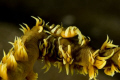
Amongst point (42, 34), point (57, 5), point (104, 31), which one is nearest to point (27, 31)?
point (42, 34)

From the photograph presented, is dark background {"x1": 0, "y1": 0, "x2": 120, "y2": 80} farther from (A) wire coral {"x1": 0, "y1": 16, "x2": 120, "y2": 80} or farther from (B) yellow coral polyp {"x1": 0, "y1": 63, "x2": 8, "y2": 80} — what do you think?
(B) yellow coral polyp {"x1": 0, "y1": 63, "x2": 8, "y2": 80}

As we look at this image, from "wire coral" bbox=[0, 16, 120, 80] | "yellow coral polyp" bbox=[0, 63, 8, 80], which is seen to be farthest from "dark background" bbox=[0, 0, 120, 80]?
"yellow coral polyp" bbox=[0, 63, 8, 80]

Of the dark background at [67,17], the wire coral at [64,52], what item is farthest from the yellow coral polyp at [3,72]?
the dark background at [67,17]

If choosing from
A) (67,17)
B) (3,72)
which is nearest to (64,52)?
(3,72)

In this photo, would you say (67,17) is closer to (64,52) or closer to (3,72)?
(64,52)

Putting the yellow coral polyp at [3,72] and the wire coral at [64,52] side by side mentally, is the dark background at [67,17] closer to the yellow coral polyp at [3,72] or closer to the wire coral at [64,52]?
the wire coral at [64,52]

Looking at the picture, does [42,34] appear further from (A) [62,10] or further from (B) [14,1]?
(B) [14,1]
